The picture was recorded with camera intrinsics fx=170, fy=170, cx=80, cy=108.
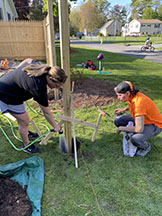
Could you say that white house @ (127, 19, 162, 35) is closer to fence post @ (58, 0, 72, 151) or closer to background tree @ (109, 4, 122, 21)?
background tree @ (109, 4, 122, 21)

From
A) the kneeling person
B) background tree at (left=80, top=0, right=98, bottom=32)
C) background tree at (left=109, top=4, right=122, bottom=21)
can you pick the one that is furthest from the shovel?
background tree at (left=109, top=4, right=122, bottom=21)

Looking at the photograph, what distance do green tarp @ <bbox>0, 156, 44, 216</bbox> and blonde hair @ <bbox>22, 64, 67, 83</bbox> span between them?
126cm

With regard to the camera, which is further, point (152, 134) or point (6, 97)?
point (152, 134)

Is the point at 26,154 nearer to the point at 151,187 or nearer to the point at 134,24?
the point at 151,187

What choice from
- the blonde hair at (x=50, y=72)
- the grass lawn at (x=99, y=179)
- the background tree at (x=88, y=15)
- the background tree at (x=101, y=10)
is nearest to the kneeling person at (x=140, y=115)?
the grass lawn at (x=99, y=179)

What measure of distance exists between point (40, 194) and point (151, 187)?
1374 mm

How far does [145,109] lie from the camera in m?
2.30

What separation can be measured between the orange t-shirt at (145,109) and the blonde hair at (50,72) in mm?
1053

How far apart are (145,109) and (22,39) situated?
378 inches

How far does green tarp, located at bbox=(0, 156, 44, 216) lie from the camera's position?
6.53 ft

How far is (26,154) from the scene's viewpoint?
2.72 metres

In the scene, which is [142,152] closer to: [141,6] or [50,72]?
[50,72]

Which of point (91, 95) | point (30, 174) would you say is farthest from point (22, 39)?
point (30, 174)

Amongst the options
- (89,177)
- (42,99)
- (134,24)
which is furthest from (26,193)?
(134,24)
